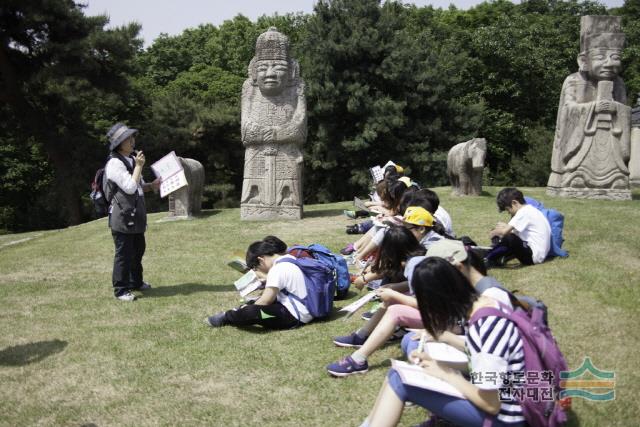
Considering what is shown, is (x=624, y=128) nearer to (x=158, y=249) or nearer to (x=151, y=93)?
(x=158, y=249)

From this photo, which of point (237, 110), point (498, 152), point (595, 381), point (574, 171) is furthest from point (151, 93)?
point (595, 381)

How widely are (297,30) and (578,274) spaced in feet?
92.8

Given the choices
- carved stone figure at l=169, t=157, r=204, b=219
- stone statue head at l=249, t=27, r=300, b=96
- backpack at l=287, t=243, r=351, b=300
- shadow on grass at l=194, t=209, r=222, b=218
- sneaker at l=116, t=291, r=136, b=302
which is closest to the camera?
backpack at l=287, t=243, r=351, b=300

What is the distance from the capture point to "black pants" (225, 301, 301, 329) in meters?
5.04

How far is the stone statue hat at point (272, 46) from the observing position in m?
11.8

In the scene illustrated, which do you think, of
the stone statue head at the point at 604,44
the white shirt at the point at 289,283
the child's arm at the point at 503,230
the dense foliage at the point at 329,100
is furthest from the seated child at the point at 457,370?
the dense foliage at the point at 329,100

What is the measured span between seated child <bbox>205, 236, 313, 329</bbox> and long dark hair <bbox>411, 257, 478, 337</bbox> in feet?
7.53

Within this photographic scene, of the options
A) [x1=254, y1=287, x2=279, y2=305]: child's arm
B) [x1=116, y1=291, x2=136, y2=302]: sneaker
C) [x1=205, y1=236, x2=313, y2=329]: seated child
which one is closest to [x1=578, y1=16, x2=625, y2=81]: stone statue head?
[x1=205, y1=236, x2=313, y2=329]: seated child

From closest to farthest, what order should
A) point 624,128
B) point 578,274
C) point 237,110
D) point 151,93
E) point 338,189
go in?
point 578,274
point 624,128
point 338,189
point 237,110
point 151,93

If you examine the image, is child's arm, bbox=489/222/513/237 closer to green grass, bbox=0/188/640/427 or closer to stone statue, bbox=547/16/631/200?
green grass, bbox=0/188/640/427

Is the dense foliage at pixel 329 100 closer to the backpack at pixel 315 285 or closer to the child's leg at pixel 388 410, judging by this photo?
the backpack at pixel 315 285

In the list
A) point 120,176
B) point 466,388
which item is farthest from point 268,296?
point 466,388

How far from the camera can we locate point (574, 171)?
40.4 feet

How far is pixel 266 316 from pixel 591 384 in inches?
108
